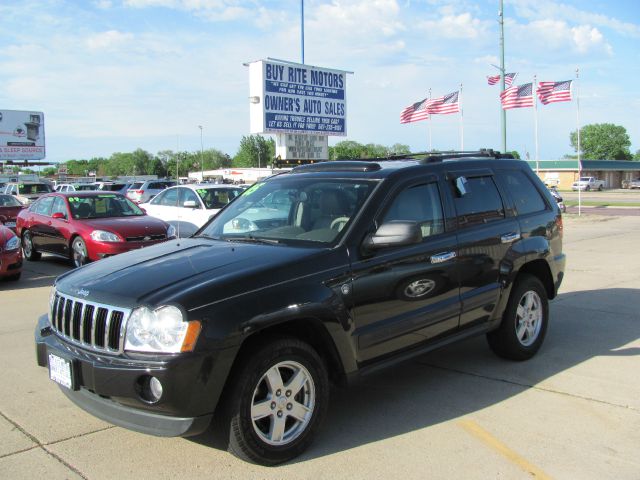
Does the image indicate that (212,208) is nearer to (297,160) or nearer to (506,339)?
(297,160)

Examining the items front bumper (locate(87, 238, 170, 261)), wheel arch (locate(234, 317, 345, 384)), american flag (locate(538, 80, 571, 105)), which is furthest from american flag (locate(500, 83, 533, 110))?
wheel arch (locate(234, 317, 345, 384))

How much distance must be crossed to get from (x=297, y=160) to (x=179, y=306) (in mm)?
17893

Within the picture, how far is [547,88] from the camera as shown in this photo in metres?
27.4

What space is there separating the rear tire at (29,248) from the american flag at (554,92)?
73.3ft

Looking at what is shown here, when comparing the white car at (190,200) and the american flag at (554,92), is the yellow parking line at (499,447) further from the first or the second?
the american flag at (554,92)

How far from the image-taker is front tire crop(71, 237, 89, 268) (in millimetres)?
11219

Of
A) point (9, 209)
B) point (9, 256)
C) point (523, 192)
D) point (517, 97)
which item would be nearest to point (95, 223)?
point (9, 256)

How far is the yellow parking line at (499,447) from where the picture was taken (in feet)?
11.7

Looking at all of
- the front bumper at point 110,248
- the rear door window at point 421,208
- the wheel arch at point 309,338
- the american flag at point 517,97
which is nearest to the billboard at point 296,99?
the front bumper at point 110,248

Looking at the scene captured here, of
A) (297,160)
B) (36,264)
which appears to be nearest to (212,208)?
(36,264)

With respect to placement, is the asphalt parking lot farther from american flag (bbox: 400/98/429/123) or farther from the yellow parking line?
american flag (bbox: 400/98/429/123)

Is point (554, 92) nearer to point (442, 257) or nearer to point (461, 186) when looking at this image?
point (461, 186)

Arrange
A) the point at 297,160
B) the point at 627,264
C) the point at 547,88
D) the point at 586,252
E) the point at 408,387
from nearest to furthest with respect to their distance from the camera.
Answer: the point at 408,387 → the point at 627,264 → the point at 586,252 → the point at 297,160 → the point at 547,88

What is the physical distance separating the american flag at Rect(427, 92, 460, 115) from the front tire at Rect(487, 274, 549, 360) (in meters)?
23.9
